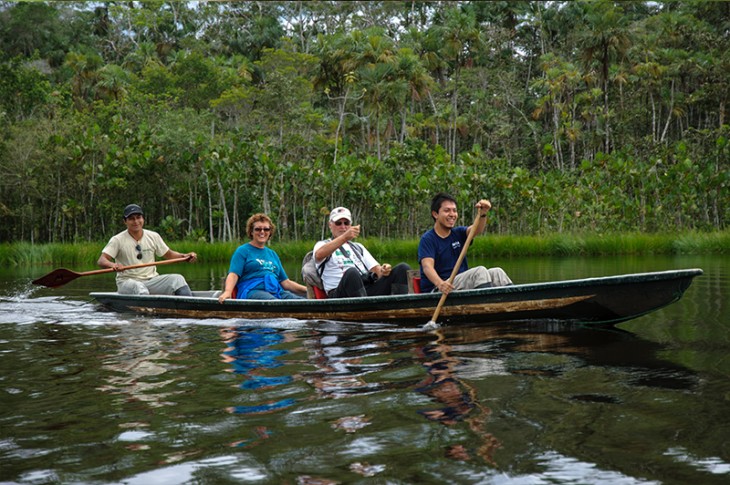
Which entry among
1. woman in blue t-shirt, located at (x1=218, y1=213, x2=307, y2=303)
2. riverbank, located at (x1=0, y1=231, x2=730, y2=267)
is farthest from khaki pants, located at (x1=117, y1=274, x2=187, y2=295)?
riverbank, located at (x1=0, y1=231, x2=730, y2=267)

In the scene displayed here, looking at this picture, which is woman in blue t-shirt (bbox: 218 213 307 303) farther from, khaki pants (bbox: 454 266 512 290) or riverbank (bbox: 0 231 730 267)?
riverbank (bbox: 0 231 730 267)

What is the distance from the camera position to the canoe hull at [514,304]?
6.00 m

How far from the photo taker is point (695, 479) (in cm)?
273

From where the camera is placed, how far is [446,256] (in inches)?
268

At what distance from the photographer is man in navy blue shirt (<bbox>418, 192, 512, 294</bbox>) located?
656cm

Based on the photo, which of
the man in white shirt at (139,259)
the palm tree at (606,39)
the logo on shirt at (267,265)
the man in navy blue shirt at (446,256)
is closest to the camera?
the man in navy blue shirt at (446,256)

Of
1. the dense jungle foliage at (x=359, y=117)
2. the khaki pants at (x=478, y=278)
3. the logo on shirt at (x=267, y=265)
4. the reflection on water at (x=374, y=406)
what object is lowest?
the reflection on water at (x=374, y=406)

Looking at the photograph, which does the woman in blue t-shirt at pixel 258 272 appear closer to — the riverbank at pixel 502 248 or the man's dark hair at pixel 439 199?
the man's dark hair at pixel 439 199

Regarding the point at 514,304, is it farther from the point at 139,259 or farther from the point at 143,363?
the point at 139,259

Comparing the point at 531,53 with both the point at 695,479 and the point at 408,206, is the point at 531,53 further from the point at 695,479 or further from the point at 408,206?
the point at 695,479

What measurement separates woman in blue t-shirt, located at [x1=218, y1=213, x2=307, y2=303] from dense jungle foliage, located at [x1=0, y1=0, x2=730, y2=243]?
13.6 meters

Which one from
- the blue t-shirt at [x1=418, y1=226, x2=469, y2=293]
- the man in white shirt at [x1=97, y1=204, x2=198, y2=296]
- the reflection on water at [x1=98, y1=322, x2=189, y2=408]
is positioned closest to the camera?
the reflection on water at [x1=98, y1=322, x2=189, y2=408]

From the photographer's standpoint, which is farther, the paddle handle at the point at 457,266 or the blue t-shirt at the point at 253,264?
the blue t-shirt at the point at 253,264

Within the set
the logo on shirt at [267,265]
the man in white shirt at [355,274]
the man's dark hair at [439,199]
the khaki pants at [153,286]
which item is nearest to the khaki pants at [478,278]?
the man's dark hair at [439,199]
